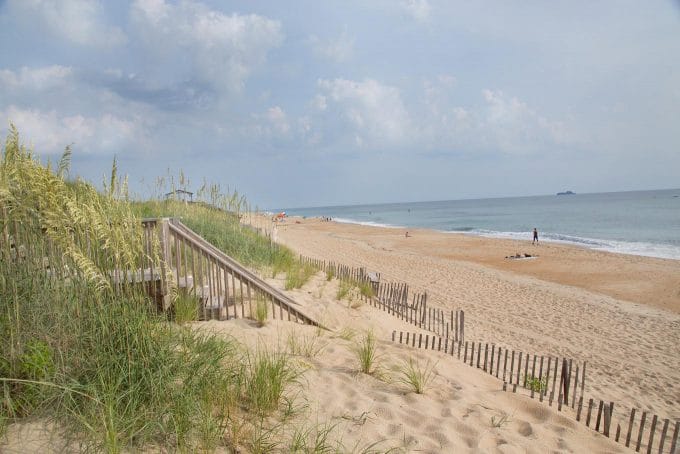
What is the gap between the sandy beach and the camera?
830 centimetres

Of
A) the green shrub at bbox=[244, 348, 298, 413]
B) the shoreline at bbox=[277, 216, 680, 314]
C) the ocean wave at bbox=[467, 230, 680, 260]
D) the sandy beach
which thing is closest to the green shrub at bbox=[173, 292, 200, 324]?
the green shrub at bbox=[244, 348, 298, 413]

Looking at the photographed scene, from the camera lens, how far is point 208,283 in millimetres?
6637

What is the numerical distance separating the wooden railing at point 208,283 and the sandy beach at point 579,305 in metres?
5.04

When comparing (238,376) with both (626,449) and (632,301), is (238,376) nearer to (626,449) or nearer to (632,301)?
(626,449)

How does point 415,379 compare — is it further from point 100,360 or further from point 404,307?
point 404,307

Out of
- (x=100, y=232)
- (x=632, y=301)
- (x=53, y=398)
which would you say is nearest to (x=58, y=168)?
(x=100, y=232)

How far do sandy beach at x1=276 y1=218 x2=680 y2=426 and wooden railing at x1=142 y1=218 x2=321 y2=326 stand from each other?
5.04 metres

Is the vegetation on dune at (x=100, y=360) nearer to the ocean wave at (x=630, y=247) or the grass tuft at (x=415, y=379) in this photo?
the grass tuft at (x=415, y=379)

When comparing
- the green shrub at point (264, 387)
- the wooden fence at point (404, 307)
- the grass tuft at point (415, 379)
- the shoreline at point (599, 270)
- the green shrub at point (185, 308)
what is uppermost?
the green shrub at point (185, 308)

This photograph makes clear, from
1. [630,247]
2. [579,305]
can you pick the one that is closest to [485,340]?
[579,305]

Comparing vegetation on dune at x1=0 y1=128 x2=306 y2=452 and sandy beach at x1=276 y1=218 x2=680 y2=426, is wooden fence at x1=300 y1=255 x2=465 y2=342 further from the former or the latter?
vegetation on dune at x1=0 y1=128 x2=306 y2=452

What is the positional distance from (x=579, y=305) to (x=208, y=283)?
41.8 ft

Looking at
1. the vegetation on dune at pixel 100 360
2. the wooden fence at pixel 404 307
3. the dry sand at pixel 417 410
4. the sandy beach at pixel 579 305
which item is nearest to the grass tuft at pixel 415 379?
the dry sand at pixel 417 410

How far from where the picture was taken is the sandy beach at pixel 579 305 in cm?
830
